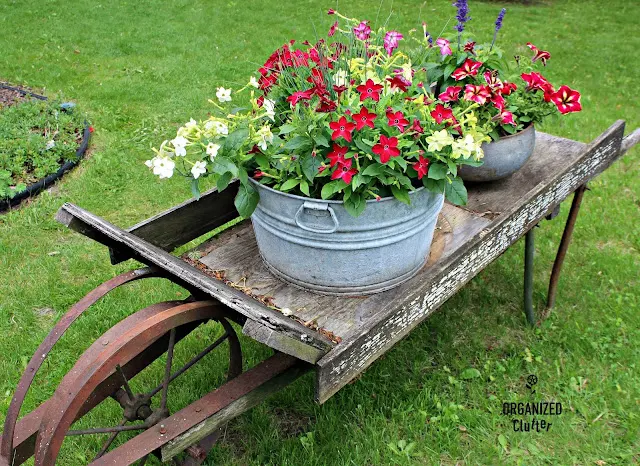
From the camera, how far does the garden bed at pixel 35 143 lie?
3.95 metres

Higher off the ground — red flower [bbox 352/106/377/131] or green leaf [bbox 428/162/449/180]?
red flower [bbox 352/106/377/131]

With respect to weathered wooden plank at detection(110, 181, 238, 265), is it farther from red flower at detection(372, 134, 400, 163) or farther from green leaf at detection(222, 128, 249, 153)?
red flower at detection(372, 134, 400, 163)

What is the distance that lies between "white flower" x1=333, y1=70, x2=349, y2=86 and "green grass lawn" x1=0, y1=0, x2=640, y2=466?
532mm

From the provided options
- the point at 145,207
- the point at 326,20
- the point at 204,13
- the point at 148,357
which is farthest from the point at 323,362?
the point at 204,13

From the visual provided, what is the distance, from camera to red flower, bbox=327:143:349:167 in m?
1.62

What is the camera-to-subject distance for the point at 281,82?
1994 mm

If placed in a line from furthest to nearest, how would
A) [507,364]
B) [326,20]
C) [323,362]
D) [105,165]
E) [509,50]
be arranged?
[326,20]
[509,50]
[105,165]
[507,364]
[323,362]

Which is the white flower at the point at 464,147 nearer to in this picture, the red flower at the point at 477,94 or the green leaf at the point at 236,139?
the red flower at the point at 477,94

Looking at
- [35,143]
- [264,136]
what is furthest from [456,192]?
[35,143]

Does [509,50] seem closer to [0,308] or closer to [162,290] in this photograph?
[162,290]

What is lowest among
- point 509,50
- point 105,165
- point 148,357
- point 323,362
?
point 509,50

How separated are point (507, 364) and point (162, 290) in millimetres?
1660

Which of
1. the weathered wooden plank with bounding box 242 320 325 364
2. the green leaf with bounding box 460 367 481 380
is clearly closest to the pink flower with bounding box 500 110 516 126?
the weathered wooden plank with bounding box 242 320 325 364

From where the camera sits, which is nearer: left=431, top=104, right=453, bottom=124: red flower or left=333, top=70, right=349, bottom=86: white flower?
left=431, top=104, right=453, bottom=124: red flower
